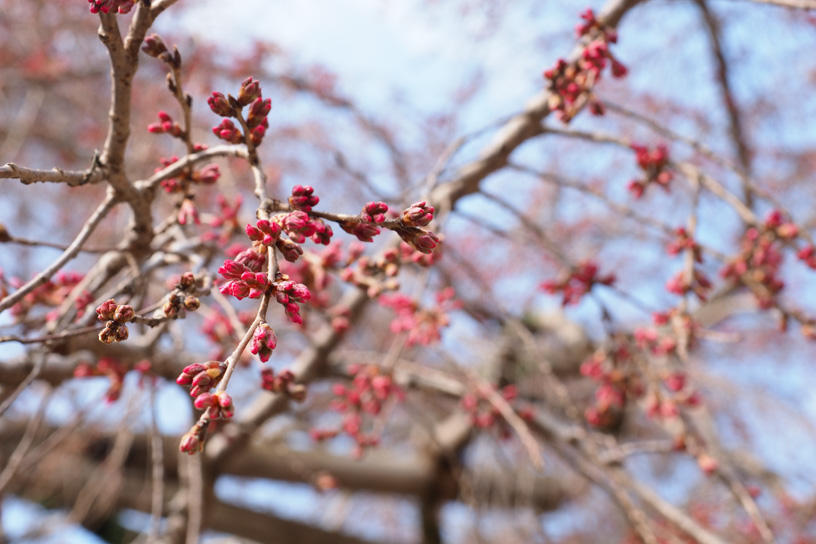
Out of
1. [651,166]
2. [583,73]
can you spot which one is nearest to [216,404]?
[583,73]

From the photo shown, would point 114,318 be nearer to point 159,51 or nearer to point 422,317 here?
point 159,51

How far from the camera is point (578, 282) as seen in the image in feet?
7.36

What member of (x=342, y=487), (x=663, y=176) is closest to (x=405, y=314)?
(x=663, y=176)

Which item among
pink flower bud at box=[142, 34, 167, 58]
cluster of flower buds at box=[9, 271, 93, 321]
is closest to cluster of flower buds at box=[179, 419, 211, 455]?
pink flower bud at box=[142, 34, 167, 58]

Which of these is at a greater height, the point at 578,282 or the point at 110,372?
the point at 578,282

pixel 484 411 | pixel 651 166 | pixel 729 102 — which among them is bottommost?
pixel 484 411

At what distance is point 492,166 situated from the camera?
2.35m

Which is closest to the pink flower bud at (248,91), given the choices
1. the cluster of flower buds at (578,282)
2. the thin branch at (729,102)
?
the cluster of flower buds at (578,282)

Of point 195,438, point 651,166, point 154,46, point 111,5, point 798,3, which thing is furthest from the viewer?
point 651,166

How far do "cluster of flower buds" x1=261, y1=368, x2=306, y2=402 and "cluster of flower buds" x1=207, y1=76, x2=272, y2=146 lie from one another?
47 cm

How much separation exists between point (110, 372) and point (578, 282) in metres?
1.53

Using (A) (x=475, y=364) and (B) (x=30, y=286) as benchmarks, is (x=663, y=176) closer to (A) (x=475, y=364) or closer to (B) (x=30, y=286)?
(B) (x=30, y=286)

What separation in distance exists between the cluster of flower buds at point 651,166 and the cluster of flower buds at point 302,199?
4.38 ft

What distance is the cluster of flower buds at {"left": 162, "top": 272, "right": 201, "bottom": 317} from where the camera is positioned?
994mm
